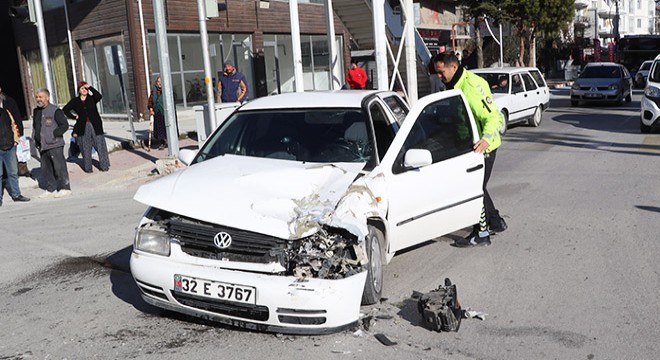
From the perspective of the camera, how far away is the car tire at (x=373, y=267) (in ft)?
16.3

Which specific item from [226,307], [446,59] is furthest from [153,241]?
[446,59]

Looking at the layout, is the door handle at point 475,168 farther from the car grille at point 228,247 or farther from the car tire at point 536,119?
the car tire at point 536,119

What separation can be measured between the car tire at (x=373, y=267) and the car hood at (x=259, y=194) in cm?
44

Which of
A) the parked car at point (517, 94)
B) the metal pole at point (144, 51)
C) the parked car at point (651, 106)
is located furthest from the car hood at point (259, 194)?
the metal pole at point (144, 51)

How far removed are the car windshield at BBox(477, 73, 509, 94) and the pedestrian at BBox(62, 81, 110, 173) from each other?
375 inches

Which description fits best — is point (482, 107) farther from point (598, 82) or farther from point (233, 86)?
point (598, 82)

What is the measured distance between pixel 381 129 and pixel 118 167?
375 inches

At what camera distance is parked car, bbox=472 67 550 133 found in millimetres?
16844

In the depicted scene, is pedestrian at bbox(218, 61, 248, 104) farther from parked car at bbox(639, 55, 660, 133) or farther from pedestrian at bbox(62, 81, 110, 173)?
parked car at bbox(639, 55, 660, 133)

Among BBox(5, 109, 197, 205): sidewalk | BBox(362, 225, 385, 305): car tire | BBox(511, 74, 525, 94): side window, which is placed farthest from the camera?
BBox(511, 74, 525, 94): side window

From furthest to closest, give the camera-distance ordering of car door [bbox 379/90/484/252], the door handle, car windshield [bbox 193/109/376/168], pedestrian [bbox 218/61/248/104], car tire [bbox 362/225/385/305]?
pedestrian [bbox 218/61/248/104] → the door handle → car windshield [bbox 193/109/376/168] → car door [bbox 379/90/484/252] → car tire [bbox 362/225/385/305]

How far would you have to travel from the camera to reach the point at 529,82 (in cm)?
1798

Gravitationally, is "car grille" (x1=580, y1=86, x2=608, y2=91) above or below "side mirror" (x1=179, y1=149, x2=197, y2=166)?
below

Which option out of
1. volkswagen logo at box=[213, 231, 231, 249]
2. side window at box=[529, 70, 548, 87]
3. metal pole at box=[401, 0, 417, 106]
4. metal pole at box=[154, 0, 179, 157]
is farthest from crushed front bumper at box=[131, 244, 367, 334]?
side window at box=[529, 70, 548, 87]
